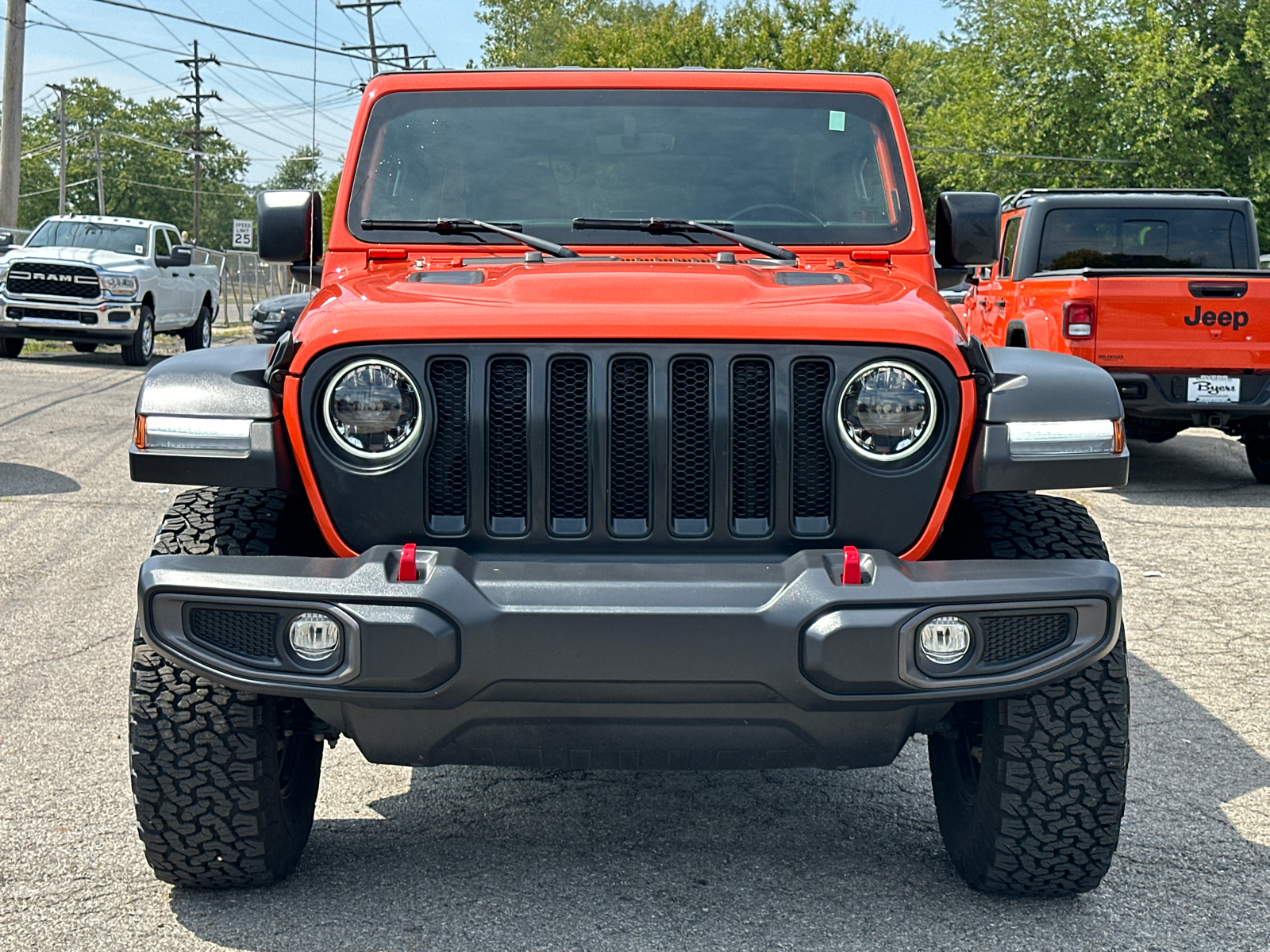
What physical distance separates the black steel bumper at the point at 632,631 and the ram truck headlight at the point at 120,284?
15.7 meters

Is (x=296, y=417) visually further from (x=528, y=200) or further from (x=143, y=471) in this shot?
(x=528, y=200)

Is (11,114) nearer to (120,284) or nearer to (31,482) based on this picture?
(120,284)

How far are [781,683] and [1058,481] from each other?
0.77m

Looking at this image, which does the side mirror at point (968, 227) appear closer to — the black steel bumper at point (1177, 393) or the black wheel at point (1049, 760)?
the black wheel at point (1049, 760)

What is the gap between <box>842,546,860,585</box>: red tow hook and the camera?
2711 mm

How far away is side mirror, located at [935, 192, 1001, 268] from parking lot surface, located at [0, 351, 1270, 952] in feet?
5.04

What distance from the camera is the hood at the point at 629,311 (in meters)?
2.88

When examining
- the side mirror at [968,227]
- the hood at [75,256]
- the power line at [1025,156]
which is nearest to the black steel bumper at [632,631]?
the side mirror at [968,227]

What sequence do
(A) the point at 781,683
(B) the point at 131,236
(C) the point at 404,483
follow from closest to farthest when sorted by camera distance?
(A) the point at 781,683
(C) the point at 404,483
(B) the point at 131,236

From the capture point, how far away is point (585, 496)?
9.64ft

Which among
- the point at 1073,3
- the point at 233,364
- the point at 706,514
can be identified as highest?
the point at 1073,3

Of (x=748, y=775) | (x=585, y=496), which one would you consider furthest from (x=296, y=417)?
(x=748, y=775)

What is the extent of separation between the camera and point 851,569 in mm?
2717

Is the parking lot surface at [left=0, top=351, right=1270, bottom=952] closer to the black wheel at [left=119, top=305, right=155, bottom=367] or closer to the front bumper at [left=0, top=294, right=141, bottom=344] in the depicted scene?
the front bumper at [left=0, top=294, right=141, bottom=344]
